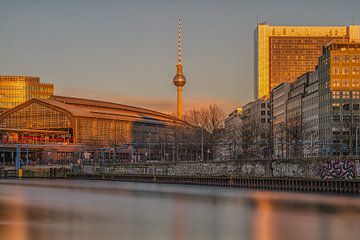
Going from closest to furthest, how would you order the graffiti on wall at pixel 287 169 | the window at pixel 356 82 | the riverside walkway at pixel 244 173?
the riverside walkway at pixel 244 173 < the graffiti on wall at pixel 287 169 < the window at pixel 356 82

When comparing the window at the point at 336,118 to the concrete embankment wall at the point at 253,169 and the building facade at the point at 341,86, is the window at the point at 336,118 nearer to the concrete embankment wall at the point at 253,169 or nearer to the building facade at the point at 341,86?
the building facade at the point at 341,86

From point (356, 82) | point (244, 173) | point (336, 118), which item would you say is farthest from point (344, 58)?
point (244, 173)

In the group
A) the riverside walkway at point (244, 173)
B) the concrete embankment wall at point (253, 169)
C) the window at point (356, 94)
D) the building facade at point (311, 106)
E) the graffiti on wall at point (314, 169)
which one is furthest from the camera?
the building facade at point (311, 106)

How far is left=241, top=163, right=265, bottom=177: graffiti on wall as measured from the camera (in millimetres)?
118562

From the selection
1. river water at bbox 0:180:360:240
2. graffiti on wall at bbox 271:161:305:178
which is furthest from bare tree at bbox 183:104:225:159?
river water at bbox 0:180:360:240

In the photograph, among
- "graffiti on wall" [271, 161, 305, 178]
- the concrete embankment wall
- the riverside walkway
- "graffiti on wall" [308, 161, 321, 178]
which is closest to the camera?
the riverside walkway

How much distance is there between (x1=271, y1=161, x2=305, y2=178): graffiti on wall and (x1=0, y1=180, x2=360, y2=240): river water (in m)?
20.8

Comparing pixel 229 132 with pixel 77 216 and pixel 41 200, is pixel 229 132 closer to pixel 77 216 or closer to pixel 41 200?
pixel 41 200

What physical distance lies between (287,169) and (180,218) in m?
53.0

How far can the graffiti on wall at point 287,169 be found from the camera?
107 m

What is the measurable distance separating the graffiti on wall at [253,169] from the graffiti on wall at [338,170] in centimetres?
1822

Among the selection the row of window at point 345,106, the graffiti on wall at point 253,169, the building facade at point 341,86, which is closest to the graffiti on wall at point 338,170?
the graffiti on wall at point 253,169

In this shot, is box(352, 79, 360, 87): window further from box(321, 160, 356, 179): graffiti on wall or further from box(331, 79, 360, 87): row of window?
box(321, 160, 356, 179): graffiti on wall

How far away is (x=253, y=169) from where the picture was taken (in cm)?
12106
